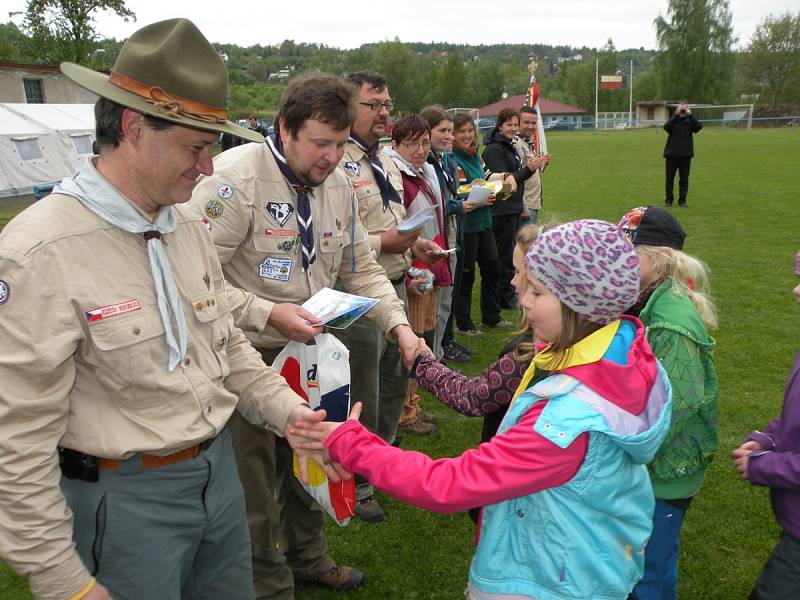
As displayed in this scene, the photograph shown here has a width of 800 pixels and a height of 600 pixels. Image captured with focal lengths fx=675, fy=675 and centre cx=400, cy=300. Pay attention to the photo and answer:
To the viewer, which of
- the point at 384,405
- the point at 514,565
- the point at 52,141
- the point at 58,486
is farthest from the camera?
the point at 52,141

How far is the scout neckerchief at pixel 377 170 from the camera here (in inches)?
190

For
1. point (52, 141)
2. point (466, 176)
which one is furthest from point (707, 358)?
point (52, 141)

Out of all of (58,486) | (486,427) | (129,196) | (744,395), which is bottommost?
(744,395)

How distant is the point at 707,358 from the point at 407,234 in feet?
7.33

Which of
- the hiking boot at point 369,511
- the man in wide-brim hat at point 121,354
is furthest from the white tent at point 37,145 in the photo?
the man in wide-brim hat at point 121,354

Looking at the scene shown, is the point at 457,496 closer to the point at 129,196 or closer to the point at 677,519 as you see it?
the point at 129,196

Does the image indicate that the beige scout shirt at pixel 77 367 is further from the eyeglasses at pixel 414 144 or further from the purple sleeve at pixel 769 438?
the eyeglasses at pixel 414 144

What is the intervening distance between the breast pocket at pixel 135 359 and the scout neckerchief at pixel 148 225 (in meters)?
0.03

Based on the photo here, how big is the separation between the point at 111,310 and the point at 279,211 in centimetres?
146

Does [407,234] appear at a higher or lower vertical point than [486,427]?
higher

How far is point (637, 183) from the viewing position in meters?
19.9

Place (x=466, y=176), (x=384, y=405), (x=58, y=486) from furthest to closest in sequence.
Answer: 1. (x=466, y=176)
2. (x=384, y=405)
3. (x=58, y=486)

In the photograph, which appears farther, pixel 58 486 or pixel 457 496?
pixel 457 496

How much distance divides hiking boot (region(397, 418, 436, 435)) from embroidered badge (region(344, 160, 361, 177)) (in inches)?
82.8
